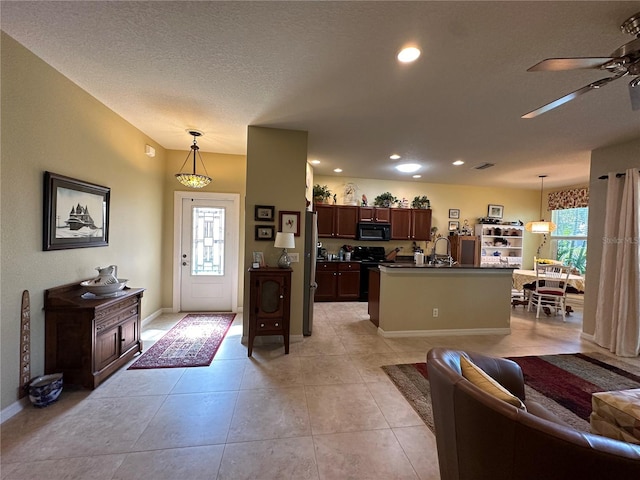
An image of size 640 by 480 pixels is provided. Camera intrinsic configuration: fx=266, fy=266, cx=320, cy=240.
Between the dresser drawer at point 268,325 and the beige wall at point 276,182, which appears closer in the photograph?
the dresser drawer at point 268,325

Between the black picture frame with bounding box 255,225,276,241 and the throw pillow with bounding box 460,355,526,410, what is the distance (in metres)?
2.55

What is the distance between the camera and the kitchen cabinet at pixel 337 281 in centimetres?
568

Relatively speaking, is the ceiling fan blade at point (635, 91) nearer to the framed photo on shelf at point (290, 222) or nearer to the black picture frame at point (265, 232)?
the framed photo on shelf at point (290, 222)

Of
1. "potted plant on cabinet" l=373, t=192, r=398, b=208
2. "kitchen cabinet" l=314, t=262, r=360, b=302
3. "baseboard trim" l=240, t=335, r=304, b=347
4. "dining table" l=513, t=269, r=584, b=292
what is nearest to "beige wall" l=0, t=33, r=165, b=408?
"baseboard trim" l=240, t=335, r=304, b=347

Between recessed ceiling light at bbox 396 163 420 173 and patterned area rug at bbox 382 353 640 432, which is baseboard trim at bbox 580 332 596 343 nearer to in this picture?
patterned area rug at bbox 382 353 640 432

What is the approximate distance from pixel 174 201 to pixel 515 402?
498cm

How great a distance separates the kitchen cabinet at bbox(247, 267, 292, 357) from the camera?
314 cm

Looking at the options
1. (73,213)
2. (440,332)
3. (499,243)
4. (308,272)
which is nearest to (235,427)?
(308,272)

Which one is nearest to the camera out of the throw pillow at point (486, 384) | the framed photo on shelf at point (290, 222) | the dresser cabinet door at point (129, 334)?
the throw pillow at point (486, 384)

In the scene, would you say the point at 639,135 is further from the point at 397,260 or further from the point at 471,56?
Answer: the point at 397,260

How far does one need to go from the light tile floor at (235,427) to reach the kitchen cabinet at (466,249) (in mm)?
4087

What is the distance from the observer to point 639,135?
3.29 metres

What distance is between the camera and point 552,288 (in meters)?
4.97

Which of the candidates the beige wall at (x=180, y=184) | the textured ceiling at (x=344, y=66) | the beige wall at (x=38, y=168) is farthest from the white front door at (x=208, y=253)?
the textured ceiling at (x=344, y=66)
